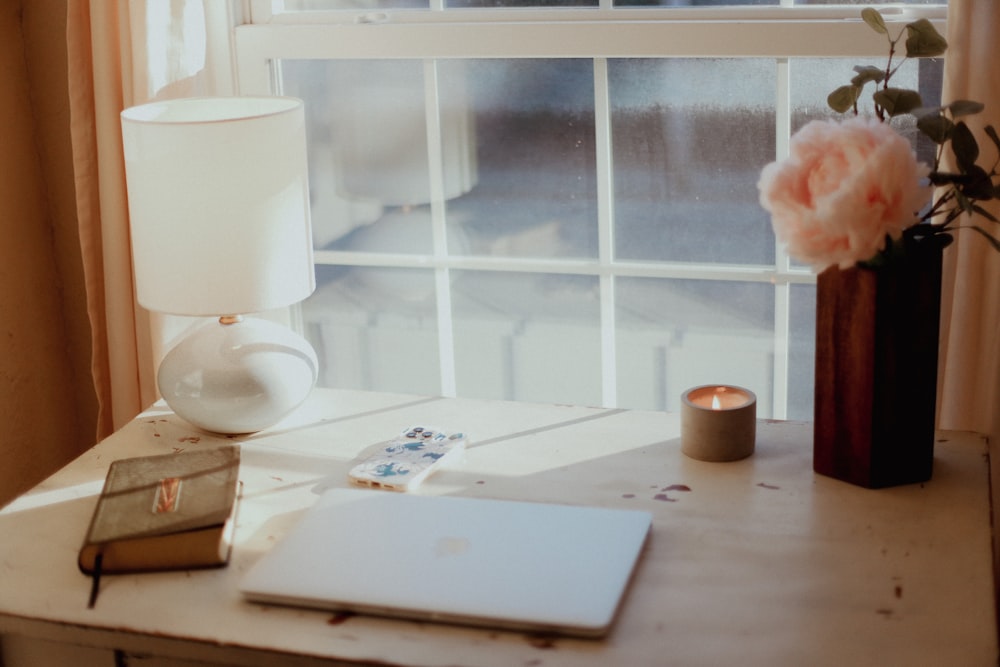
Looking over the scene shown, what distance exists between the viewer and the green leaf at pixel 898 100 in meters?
1.23

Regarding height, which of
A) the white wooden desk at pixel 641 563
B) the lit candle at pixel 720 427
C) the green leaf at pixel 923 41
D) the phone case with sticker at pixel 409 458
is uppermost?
the green leaf at pixel 923 41

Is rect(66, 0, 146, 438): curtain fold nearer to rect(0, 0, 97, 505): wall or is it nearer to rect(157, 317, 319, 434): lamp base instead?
rect(0, 0, 97, 505): wall

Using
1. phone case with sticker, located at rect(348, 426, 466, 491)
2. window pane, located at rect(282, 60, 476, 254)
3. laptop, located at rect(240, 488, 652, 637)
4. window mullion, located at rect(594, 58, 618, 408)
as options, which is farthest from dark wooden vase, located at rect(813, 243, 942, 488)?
window pane, located at rect(282, 60, 476, 254)

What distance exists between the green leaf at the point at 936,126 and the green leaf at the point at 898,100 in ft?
0.12

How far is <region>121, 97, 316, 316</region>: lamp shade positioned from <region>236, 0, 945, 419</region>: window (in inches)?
16.8

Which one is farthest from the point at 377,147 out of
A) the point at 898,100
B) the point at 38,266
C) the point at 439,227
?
the point at 898,100

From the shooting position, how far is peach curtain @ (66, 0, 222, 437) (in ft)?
5.73

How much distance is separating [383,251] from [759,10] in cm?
74

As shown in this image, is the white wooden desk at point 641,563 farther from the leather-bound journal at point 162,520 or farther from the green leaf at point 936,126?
the green leaf at point 936,126

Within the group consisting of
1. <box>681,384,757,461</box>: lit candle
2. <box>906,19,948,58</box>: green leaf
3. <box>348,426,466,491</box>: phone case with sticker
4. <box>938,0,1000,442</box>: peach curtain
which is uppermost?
<box>906,19,948,58</box>: green leaf

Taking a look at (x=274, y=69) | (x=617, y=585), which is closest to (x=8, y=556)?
(x=617, y=585)

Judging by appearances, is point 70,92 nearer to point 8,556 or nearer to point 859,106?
point 8,556

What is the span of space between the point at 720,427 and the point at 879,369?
208 mm

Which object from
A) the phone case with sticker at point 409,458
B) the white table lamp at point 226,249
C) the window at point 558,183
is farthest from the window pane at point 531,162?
the phone case with sticker at point 409,458
